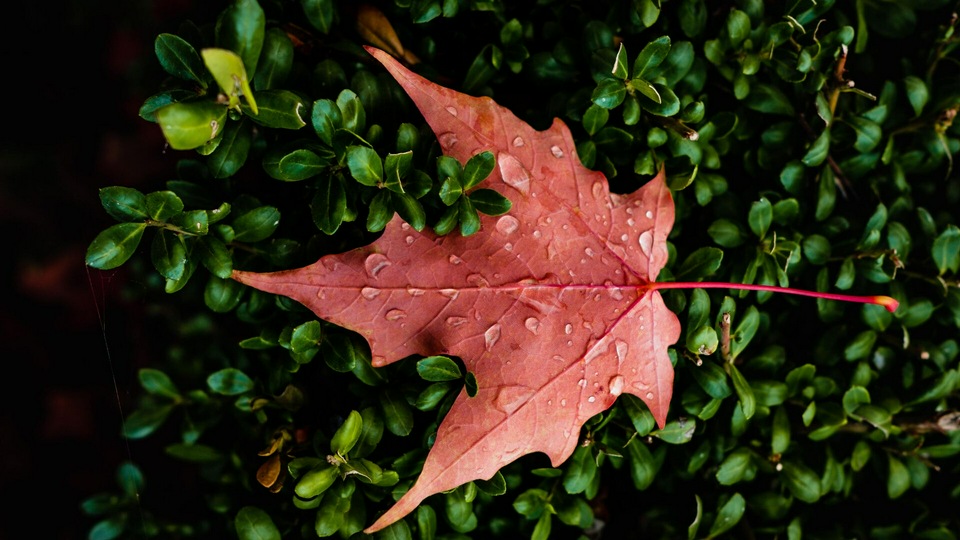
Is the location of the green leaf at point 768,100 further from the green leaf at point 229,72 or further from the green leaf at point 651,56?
the green leaf at point 229,72

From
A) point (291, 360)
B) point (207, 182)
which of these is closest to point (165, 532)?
point (291, 360)

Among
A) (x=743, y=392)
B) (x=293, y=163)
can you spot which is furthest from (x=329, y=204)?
(x=743, y=392)

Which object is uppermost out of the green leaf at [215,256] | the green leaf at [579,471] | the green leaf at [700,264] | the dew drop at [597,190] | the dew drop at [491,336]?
the green leaf at [215,256]

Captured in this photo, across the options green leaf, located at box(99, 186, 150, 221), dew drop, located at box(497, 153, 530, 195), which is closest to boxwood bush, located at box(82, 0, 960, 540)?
green leaf, located at box(99, 186, 150, 221)

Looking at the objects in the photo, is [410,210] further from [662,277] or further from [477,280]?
[662,277]

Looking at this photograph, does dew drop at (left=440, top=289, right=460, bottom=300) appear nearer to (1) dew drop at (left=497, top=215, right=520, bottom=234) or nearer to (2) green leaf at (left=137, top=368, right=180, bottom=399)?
(1) dew drop at (left=497, top=215, right=520, bottom=234)

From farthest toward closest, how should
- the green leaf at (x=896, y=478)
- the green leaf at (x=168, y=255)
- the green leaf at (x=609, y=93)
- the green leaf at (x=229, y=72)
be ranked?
the green leaf at (x=896, y=478) → the green leaf at (x=609, y=93) → the green leaf at (x=168, y=255) → the green leaf at (x=229, y=72)

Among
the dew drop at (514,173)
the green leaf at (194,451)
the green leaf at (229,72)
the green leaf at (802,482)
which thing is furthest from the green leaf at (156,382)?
the green leaf at (802,482)
